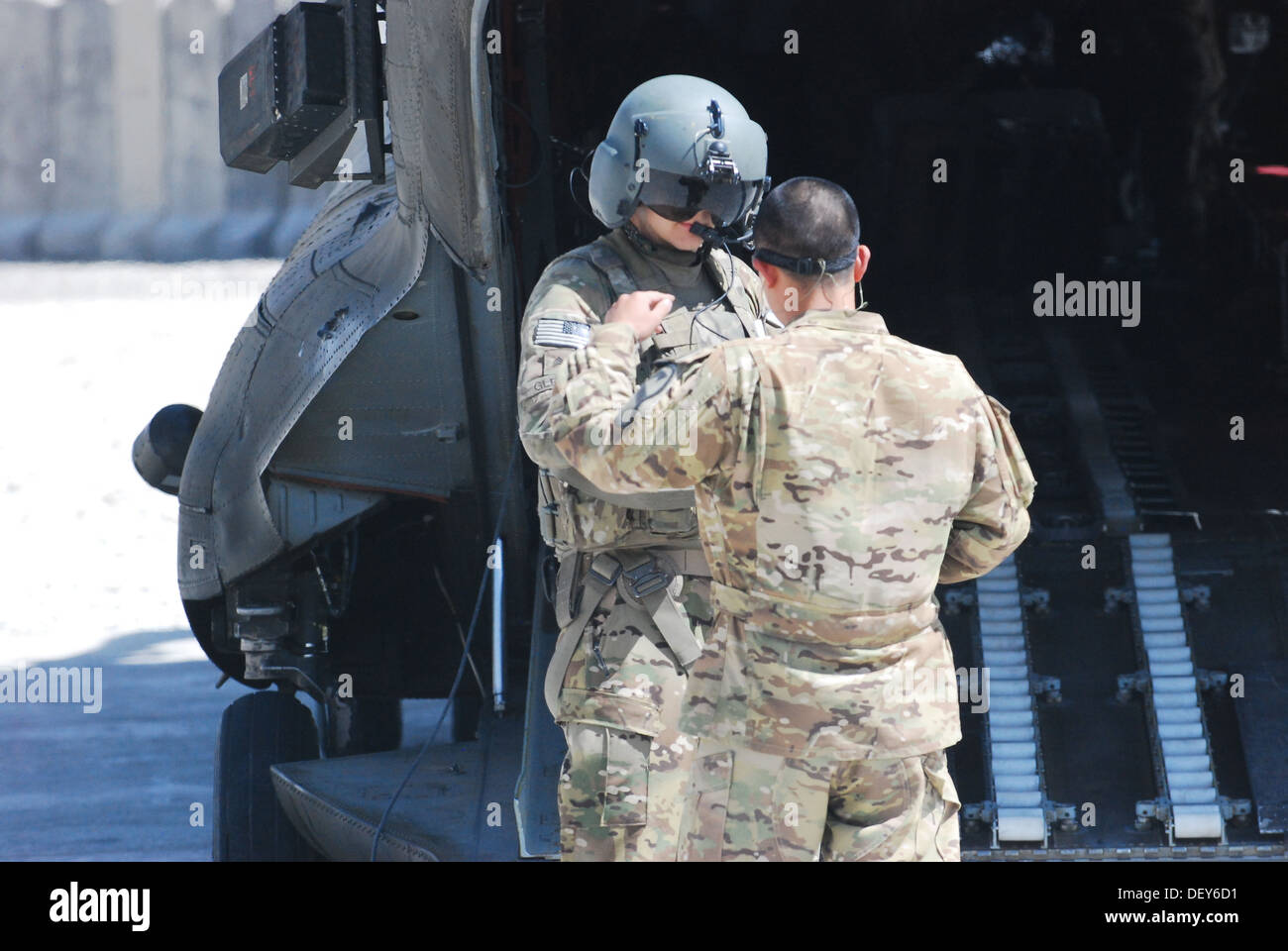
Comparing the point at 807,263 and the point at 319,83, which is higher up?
the point at 319,83

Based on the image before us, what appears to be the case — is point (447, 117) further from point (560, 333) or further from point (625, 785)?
point (625, 785)

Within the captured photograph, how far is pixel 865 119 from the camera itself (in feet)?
23.8

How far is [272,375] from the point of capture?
18.5 ft

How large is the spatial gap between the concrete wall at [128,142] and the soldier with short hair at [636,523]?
18.9 metres

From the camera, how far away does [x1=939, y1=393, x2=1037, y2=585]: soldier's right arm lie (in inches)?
117

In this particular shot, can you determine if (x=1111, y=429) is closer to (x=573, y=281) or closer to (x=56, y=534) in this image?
(x=573, y=281)

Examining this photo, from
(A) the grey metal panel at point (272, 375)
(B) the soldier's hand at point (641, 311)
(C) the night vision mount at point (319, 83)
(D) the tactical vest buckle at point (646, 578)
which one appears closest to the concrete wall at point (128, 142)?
(A) the grey metal panel at point (272, 375)

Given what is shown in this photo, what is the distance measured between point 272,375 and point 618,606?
2.53 m

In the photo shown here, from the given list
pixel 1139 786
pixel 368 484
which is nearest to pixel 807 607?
pixel 1139 786

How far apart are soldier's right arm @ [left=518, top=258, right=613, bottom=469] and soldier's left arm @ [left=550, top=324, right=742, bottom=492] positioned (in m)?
0.10

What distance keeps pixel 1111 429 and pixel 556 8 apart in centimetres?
282

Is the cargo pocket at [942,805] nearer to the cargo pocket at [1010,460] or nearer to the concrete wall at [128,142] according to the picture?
the cargo pocket at [1010,460]

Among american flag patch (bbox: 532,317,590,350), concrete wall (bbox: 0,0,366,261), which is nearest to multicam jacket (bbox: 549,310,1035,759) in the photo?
american flag patch (bbox: 532,317,590,350)

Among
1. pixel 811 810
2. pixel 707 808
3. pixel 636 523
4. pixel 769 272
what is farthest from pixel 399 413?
pixel 811 810
